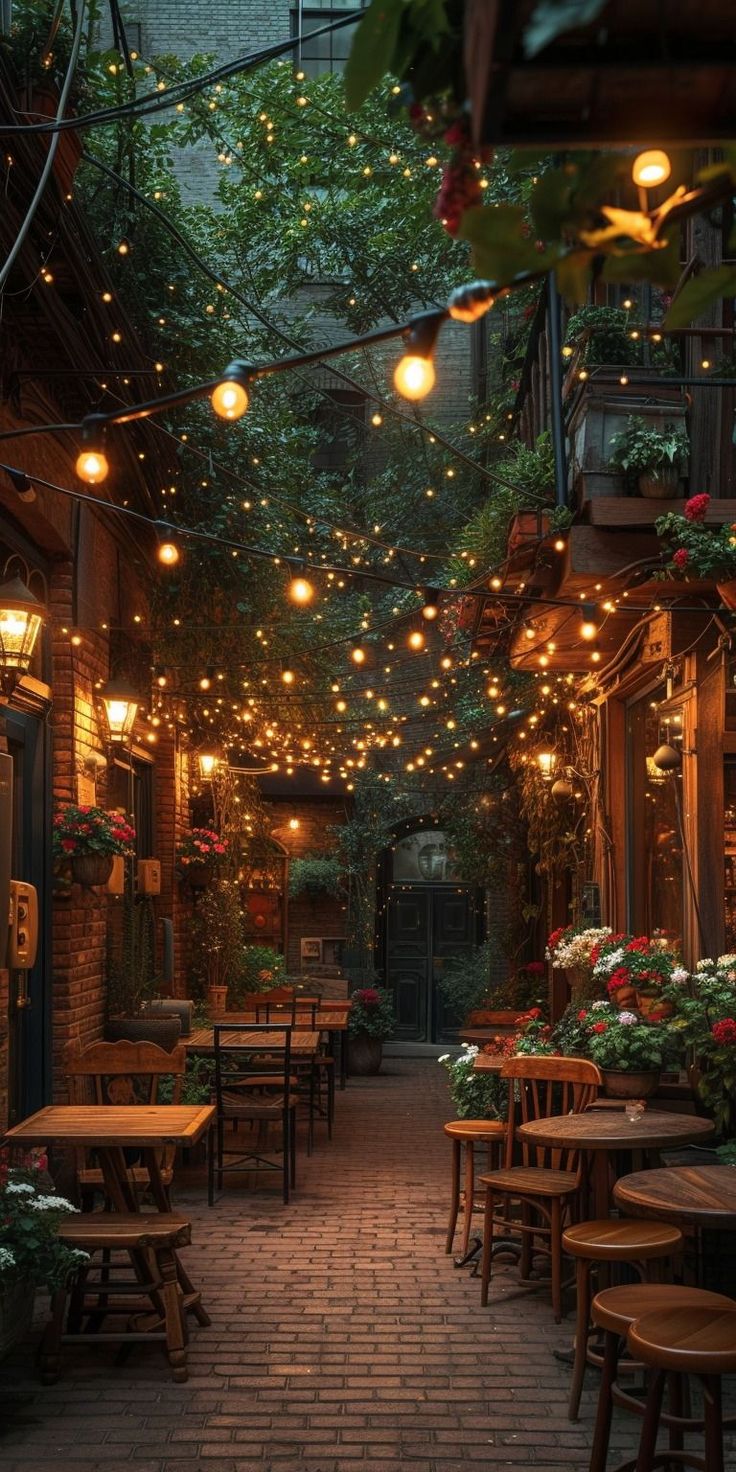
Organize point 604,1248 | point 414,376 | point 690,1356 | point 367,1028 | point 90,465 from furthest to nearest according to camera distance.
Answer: point 367,1028 → point 604,1248 → point 90,465 → point 690,1356 → point 414,376

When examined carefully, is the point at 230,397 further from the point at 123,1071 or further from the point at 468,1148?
the point at 468,1148

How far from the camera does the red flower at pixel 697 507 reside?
626 cm

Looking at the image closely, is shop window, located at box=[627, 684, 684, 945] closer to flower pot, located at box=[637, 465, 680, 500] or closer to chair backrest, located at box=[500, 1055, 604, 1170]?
flower pot, located at box=[637, 465, 680, 500]

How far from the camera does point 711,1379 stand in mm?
3562

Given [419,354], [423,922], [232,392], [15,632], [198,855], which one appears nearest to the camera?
[419,354]

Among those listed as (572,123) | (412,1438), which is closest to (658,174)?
(572,123)

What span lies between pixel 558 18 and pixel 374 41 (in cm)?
36

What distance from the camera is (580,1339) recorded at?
4.89 m

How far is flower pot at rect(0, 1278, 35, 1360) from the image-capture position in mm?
4992

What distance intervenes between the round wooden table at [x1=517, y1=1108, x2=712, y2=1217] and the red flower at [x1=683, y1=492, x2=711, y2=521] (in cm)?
251

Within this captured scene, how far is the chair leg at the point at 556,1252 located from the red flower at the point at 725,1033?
94 cm

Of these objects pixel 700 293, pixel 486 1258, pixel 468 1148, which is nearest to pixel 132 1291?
pixel 486 1258

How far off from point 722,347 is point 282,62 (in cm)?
1008

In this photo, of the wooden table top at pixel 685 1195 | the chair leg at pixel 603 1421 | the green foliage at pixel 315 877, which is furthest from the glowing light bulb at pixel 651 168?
the green foliage at pixel 315 877
